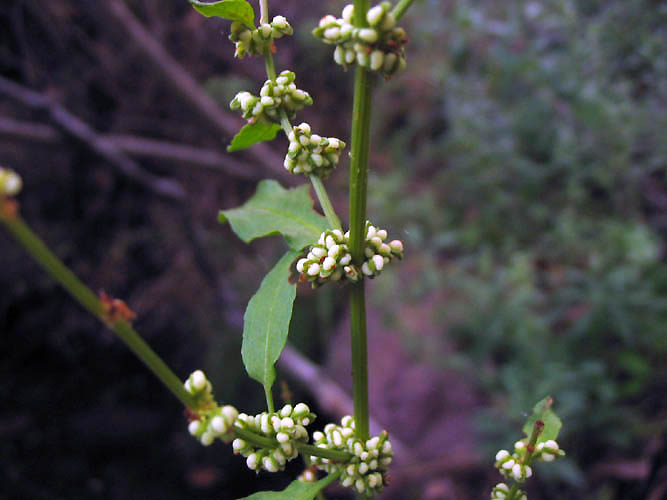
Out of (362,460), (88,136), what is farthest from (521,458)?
(88,136)

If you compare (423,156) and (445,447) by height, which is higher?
(423,156)

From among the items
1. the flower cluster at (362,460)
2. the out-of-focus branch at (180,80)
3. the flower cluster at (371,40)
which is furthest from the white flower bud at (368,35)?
the out-of-focus branch at (180,80)

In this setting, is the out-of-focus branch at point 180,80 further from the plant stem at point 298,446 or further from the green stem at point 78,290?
the green stem at point 78,290

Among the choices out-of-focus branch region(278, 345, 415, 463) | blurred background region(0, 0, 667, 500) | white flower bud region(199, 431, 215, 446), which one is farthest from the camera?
out-of-focus branch region(278, 345, 415, 463)

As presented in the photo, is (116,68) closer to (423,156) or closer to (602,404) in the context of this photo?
(423,156)

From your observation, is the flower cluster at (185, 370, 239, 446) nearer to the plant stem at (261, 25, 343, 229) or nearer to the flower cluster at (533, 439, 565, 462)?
the plant stem at (261, 25, 343, 229)

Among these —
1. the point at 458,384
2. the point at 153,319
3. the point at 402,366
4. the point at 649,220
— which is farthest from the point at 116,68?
the point at 649,220

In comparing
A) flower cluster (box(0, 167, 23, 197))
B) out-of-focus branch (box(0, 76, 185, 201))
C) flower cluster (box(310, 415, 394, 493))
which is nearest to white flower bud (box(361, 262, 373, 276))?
flower cluster (box(310, 415, 394, 493))

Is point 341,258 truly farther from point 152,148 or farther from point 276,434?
point 152,148
